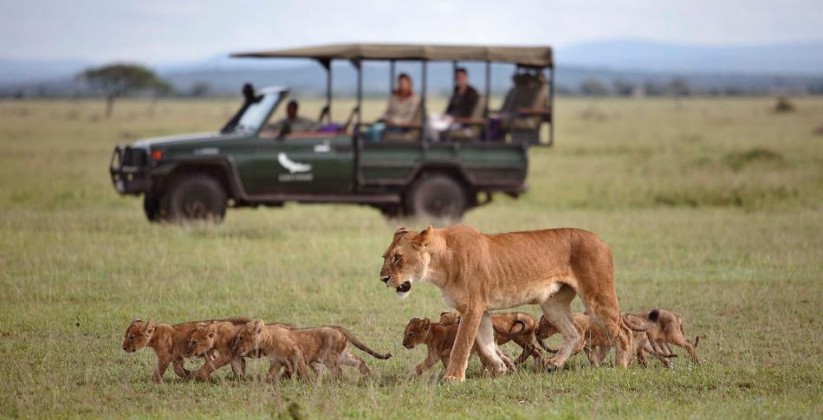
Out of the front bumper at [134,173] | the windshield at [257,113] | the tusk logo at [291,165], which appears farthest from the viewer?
the windshield at [257,113]

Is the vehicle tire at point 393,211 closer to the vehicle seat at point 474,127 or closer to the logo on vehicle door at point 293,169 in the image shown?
the vehicle seat at point 474,127

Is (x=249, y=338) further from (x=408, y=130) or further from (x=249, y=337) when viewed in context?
(x=408, y=130)

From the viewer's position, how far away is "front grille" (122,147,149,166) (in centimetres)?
1802

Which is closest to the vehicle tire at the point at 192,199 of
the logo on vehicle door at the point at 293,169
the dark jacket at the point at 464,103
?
the logo on vehicle door at the point at 293,169

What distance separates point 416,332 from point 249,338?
1.12 m

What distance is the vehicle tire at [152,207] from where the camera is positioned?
18.3 metres

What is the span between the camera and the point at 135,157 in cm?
1805

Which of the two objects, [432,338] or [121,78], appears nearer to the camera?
[432,338]

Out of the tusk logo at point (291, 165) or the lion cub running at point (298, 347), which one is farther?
the tusk logo at point (291, 165)

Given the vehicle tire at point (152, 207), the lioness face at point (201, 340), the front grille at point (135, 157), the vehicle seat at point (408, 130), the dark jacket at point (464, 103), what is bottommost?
the vehicle tire at point (152, 207)

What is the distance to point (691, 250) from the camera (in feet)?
53.9

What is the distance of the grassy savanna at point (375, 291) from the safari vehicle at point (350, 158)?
561 mm

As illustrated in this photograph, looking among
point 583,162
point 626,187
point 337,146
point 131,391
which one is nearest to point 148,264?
point 337,146

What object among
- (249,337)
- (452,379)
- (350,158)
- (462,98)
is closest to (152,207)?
(350,158)
